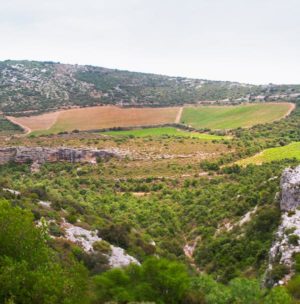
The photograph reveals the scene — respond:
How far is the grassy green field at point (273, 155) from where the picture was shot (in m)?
77.4

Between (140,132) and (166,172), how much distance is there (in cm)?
4998

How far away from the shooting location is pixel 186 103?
16838cm

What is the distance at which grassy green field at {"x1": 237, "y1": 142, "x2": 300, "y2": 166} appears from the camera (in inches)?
3049

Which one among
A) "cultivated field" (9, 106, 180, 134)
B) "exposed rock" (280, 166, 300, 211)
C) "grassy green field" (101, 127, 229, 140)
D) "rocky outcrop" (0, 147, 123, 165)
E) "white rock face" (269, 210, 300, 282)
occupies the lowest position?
"rocky outcrop" (0, 147, 123, 165)

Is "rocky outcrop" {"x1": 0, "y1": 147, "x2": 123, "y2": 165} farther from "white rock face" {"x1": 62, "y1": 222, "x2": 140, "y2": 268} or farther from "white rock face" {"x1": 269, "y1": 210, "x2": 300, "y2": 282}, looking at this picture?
"white rock face" {"x1": 269, "y1": 210, "x2": 300, "y2": 282}

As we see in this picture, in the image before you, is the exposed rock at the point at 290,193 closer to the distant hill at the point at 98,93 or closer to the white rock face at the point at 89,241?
the white rock face at the point at 89,241

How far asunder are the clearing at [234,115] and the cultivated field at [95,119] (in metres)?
6.28

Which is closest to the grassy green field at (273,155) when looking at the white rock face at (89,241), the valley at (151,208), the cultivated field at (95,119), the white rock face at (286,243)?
the valley at (151,208)

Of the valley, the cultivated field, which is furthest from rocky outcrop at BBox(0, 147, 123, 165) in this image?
the cultivated field

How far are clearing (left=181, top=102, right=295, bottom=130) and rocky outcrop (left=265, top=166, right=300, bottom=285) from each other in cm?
8702

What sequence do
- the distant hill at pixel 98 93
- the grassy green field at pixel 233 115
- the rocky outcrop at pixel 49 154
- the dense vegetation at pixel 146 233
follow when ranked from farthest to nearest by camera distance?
the distant hill at pixel 98 93, the grassy green field at pixel 233 115, the rocky outcrop at pixel 49 154, the dense vegetation at pixel 146 233

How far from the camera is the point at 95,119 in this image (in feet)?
474

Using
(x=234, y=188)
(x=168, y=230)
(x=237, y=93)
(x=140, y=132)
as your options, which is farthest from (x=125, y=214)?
(x=237, y=93)

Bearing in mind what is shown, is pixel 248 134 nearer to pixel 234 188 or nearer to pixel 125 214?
pixel 234 188
